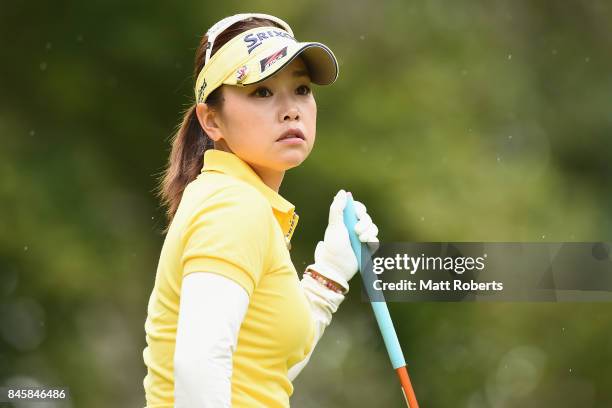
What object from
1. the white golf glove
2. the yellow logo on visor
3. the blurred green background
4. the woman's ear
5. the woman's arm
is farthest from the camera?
the blurred green background

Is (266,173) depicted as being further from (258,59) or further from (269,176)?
(258,59)

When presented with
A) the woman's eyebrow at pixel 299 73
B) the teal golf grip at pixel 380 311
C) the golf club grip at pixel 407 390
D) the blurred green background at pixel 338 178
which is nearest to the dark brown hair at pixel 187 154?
the woman's eyebrow at pixel 299 73

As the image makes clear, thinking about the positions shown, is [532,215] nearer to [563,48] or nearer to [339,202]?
[563,48]

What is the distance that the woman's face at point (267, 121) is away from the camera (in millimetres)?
1637

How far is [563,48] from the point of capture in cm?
505

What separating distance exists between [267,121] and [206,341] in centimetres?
45

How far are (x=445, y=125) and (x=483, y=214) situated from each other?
0.45m

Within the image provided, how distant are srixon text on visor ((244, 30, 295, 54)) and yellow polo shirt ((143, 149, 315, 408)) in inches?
8.6

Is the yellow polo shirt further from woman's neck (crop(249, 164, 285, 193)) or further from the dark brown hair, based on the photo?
the dark brown hair

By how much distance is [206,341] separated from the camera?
1310 millimetres

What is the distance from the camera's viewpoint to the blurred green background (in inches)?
182

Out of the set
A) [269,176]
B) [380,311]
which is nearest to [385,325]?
[380,311]

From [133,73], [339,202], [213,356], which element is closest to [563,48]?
[133,73]

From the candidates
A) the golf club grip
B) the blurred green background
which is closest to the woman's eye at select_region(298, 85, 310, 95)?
the golf club grip
